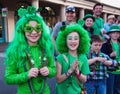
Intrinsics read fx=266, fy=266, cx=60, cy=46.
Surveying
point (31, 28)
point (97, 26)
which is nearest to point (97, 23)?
point (97, 26)

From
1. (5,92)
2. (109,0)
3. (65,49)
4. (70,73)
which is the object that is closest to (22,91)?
(70,73)

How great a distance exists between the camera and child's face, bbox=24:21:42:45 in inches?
108

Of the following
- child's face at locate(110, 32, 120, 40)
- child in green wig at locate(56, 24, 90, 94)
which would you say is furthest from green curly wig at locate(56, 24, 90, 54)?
child's face at locate(110, 32, 120, 40)

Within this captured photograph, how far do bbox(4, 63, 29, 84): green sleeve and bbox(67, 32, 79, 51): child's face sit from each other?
28.5 inches

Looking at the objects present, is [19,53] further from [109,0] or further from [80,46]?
[109,0]

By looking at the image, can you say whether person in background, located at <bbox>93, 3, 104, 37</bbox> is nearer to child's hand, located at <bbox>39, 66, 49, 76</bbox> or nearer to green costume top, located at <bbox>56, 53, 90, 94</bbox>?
green costume top, located at <bbox>56, 53, 90, 94</bbox>

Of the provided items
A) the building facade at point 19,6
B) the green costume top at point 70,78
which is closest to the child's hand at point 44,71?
the green costume top at point 70,78

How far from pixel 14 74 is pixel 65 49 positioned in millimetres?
802

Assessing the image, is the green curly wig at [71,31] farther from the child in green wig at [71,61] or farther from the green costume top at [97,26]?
the green costume top at [97,26]

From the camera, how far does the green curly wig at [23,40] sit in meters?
2.73

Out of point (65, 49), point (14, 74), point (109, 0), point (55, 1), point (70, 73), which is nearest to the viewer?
point (14, 74)

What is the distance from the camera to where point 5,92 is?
5.59 metres

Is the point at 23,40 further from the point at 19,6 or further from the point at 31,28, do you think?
the point at 19,6

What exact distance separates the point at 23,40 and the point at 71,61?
0.66 metres
